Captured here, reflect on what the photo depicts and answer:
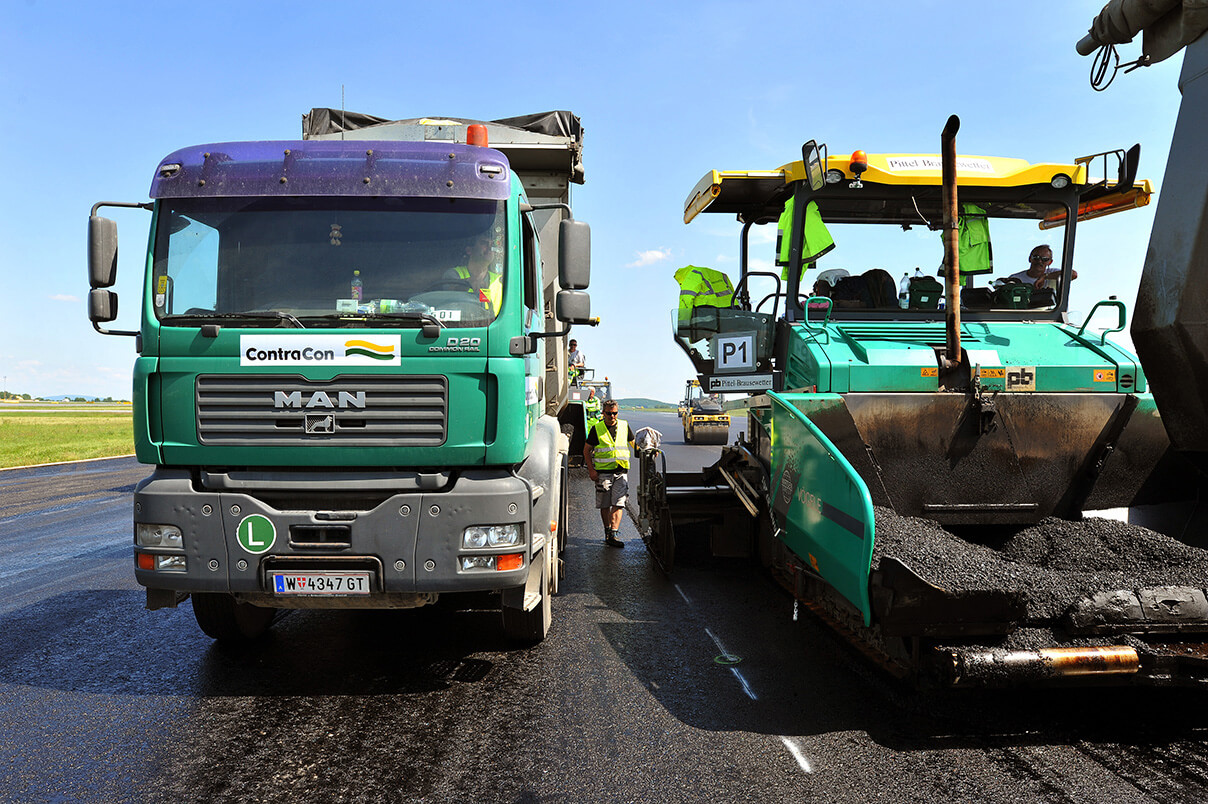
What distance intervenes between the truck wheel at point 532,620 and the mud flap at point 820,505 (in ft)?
4.99

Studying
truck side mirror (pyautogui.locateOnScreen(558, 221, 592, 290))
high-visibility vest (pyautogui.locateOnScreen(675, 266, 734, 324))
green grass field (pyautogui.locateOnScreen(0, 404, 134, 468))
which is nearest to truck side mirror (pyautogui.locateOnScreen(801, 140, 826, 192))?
high-visibility vest (pyautogui.locateOnScreen(675, 266, 734, 324))

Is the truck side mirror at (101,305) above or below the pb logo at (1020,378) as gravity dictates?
above

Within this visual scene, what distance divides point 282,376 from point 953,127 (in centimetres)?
379

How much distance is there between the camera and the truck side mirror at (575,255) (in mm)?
4750

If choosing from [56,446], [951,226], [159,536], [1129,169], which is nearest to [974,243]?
[1129,169]

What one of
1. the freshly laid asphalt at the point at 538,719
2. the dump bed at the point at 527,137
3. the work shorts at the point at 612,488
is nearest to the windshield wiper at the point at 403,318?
the freshly laid asphalt at the point at 538,719

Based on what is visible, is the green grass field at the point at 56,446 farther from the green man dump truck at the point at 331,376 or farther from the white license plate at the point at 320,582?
the white license plate at the point at 320,582

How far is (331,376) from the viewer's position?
4.21m

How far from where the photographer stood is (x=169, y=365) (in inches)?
167

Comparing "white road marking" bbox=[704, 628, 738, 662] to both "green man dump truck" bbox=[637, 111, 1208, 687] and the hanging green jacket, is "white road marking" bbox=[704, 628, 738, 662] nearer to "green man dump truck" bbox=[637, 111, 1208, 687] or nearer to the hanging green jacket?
"green man dump truck" bbox=[637, 111, 1208, 687]

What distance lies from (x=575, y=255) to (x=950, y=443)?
2.55 metres

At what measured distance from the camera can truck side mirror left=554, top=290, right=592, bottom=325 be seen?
482 cm

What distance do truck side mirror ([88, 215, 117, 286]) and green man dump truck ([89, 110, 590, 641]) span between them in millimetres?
11

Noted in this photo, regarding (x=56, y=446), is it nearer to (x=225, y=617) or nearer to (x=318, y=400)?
(x=225, y=617)
